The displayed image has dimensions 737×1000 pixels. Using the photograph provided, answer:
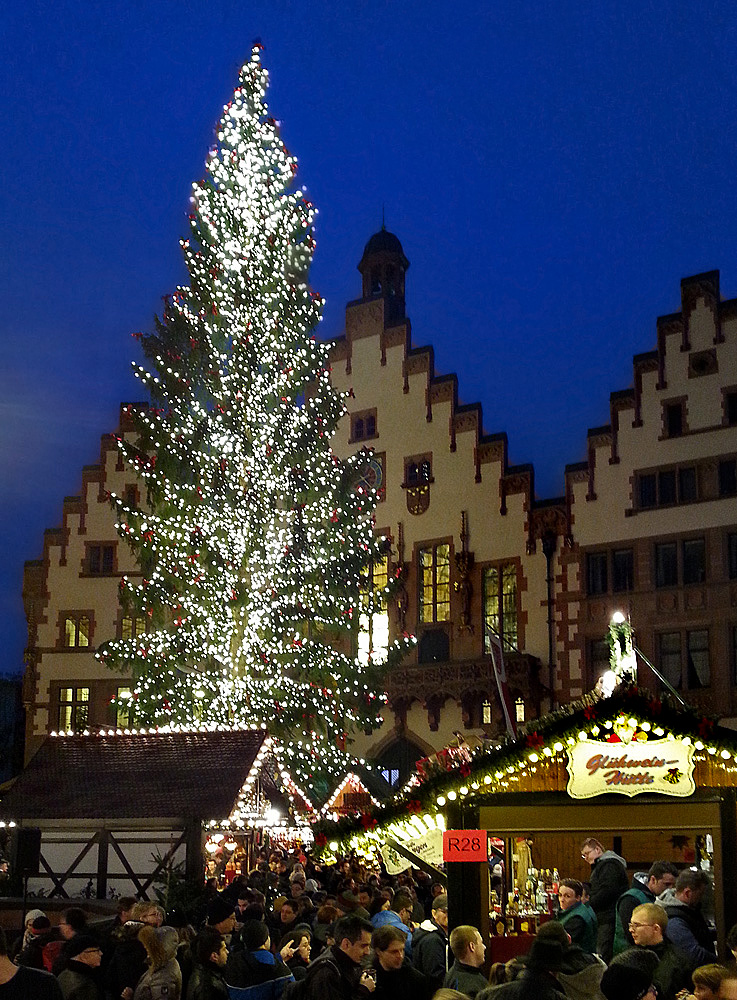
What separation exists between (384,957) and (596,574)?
85.0 feet

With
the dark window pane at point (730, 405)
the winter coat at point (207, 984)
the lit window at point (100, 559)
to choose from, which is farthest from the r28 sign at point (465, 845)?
the lit window at point (100, 559)

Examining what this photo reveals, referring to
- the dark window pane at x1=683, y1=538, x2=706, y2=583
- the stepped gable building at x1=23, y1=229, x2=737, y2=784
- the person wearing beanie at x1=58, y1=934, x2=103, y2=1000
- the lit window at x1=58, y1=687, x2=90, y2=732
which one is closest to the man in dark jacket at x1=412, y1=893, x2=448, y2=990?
the person wearing beanie at x1=58, y1=934, x2=103, y2=1000

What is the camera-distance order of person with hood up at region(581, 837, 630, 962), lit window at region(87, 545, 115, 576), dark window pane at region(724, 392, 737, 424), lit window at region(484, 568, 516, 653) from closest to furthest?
person with hood up at region(581, 837, 630, 962)
dark window pane at region(724, 392, 737, 424)
lit window at region(484, 568, 516, 653)
lit window at region(87, 545, 115, 576)

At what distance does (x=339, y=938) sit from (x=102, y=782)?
12.7 meters

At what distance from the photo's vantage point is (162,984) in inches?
331

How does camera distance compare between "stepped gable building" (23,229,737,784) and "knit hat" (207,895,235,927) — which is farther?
"stepped gable building" (23,229,737,784)

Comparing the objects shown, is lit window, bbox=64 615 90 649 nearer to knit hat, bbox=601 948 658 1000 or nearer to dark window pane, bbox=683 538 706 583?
dark window pane, bbox=683 538 706 583

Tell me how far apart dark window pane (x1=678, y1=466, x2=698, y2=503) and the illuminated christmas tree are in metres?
7.74

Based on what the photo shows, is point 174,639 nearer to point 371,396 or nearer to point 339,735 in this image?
point 339,735

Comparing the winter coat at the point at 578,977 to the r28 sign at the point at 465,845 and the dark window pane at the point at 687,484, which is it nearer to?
the r28 sign at the point at 465,845

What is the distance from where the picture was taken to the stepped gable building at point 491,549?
103 ft

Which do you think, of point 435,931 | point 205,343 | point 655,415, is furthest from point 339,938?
point 655,415

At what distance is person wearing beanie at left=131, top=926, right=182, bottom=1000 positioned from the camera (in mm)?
8398

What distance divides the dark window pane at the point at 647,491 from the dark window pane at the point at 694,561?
1.56 meters
